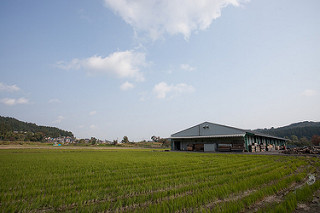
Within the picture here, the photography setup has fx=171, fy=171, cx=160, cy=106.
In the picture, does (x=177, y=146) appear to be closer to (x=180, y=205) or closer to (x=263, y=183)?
(x=263, y=183)

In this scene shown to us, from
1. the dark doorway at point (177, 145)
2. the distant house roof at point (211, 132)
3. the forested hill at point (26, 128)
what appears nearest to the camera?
the distant house roof at point (211, 132)

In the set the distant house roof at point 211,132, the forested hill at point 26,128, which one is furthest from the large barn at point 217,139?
the forested hill at point 26,128

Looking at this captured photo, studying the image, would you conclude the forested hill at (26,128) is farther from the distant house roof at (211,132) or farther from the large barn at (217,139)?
the distant house roof at (211,132)

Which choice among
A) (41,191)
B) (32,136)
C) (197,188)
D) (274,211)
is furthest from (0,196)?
(32,136)

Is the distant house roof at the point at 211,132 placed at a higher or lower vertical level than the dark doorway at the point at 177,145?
higher

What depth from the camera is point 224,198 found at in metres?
4.87

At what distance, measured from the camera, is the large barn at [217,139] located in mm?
30203

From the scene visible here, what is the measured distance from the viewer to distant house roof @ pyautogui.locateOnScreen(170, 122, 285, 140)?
100 ft

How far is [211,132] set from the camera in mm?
33562

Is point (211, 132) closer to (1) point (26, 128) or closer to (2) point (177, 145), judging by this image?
(2) point (177, 145)

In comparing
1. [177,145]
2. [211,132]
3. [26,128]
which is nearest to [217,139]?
[211,132]

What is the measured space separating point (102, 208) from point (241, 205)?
10.9ft

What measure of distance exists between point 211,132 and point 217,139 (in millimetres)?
1801

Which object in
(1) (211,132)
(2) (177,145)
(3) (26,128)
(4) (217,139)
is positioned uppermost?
(3) (26,128)
